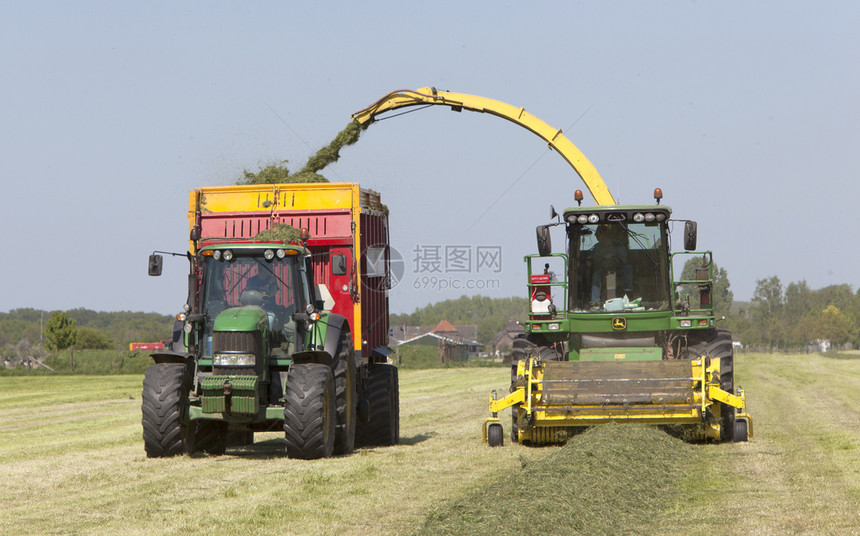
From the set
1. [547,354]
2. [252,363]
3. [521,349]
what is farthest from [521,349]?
[252,363]

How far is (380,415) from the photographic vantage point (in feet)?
44.8

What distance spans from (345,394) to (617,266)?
437 centimetres

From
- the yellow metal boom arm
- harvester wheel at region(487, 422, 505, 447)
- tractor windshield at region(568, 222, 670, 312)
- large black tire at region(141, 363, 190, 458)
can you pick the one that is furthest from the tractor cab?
the yellow metal boom arm

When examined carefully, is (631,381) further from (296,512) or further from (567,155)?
(567,155)

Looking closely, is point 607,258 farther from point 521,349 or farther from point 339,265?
point 339,265

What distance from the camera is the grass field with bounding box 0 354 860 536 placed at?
7051 millimetres

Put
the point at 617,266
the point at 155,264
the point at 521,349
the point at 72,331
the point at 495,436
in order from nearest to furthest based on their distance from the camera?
the point at 155,264 → the point at 495,436 → the point at 521,349 → the point at 617,266 → the point at 72,331

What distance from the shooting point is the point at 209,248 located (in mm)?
11742

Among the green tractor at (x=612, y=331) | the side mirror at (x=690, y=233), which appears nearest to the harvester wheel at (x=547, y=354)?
the green tractor at (x=612, y=331)

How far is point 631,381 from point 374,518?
5.15 m

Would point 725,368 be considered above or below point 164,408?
above

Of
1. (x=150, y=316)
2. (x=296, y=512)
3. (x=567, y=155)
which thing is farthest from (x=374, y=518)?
(x=150, y=316)

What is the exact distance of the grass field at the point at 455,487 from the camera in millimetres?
7051

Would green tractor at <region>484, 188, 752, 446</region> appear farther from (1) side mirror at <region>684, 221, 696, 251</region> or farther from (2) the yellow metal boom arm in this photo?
(2) the yellow metal boom arm
